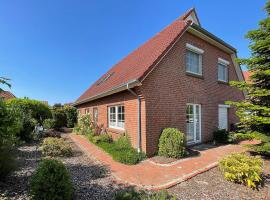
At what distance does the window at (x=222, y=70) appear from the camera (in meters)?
12.4

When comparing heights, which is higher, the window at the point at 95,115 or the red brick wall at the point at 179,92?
the red brick wall at the point at 179,92

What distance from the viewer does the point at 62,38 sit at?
44.3 feet

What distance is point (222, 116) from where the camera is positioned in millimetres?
12328

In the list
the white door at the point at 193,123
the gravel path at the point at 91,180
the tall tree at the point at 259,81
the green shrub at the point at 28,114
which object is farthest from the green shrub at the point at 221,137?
the green shrub at the point at 28,114

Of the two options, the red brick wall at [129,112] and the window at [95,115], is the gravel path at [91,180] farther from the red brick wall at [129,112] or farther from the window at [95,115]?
the window at [95,115]

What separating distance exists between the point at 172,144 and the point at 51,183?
4.85 meters

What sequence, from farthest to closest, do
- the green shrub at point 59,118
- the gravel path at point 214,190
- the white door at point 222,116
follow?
the green shrub at point 59,118, the white door at point 222,116, the gravel path at point 214,190

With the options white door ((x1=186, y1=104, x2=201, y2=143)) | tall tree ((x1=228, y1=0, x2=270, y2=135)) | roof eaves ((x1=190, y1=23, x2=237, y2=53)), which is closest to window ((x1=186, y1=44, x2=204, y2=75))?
roof eaves ((x1=190, y1=23, x2=237, y2=53))

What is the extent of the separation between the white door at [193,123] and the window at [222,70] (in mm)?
3475

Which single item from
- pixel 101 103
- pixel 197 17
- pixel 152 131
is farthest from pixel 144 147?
Result: pixel 197 17

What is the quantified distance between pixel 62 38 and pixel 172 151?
1089cm

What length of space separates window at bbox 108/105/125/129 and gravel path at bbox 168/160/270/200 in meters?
5.09

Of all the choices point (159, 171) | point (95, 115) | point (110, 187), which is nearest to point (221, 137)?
point (159, 171)

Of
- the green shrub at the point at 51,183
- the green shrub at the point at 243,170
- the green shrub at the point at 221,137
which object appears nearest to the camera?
the green shrub at the point at 51,183
